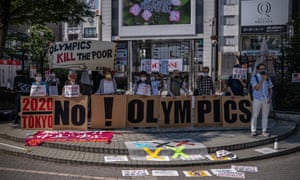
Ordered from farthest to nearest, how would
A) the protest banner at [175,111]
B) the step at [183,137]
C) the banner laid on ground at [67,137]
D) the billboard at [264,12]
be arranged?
1. the billboard at [264,12]
2. the protest banner at [175,111]
3. the banner laid on ground at [67,137]
4. the step at [183,137]

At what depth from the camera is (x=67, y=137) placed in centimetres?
883

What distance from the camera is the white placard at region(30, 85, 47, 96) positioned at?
33.2 feet

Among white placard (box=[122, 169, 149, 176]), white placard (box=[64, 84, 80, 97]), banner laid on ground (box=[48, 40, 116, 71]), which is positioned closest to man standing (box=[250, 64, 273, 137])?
white placard (box=[122, 169, 149, 176])

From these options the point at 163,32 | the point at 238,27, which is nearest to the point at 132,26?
the point at 163,32

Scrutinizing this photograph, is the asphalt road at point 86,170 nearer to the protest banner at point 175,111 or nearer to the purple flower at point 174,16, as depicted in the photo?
the protest banner at point 175,111

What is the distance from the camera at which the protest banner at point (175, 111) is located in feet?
33.6

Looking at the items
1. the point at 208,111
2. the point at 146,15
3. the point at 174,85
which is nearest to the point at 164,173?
the point at 208,111

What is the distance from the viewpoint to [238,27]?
54.3 metres

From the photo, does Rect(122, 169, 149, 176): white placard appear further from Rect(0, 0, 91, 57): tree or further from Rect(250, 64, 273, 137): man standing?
Rect(0, 0, 91, 57): tree

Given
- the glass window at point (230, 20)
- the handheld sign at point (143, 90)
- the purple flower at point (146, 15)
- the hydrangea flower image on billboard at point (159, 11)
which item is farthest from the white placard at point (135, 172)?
the glass window at point (230, 20)

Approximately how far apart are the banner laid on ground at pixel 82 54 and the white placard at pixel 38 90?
0.92 metres

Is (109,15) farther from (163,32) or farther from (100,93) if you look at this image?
(100,93)

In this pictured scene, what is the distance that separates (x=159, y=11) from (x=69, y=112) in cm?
4460

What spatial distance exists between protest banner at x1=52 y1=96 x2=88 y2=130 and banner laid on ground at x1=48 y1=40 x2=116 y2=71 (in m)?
1.49
